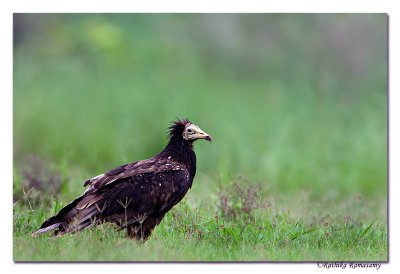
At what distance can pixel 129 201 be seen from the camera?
413 inches

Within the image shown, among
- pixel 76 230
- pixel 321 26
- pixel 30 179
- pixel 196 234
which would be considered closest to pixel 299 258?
pixel 196 234

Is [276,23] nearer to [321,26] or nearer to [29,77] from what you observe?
[321,26]

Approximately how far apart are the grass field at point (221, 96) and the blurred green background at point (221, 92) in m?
0.02

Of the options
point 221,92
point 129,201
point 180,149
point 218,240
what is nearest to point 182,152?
point 180,149

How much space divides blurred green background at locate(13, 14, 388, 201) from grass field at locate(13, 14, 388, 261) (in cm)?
2

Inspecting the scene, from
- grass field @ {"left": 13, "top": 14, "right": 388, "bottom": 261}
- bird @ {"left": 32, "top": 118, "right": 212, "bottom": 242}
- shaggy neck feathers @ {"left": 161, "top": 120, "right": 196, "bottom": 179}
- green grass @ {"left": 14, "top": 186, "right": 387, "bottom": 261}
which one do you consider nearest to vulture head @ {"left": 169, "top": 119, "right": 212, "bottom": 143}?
shaggy neck feathers @ {"left": 161, "top": 120, "right": 196, "bottom": 179}

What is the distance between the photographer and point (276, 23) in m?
16.9

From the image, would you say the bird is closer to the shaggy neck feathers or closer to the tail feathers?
the tail feathers

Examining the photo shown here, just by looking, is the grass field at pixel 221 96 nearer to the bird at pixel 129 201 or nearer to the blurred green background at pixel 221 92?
the blurred green background at pixel 221 92

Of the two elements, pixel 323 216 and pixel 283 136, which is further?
pixel 283 136

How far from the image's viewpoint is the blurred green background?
53.6 ft

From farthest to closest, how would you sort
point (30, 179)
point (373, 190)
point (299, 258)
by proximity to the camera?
point (373, 190), point (30, 179), point (299, 258)

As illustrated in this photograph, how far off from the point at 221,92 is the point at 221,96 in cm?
12

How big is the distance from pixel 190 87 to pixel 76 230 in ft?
23.4
